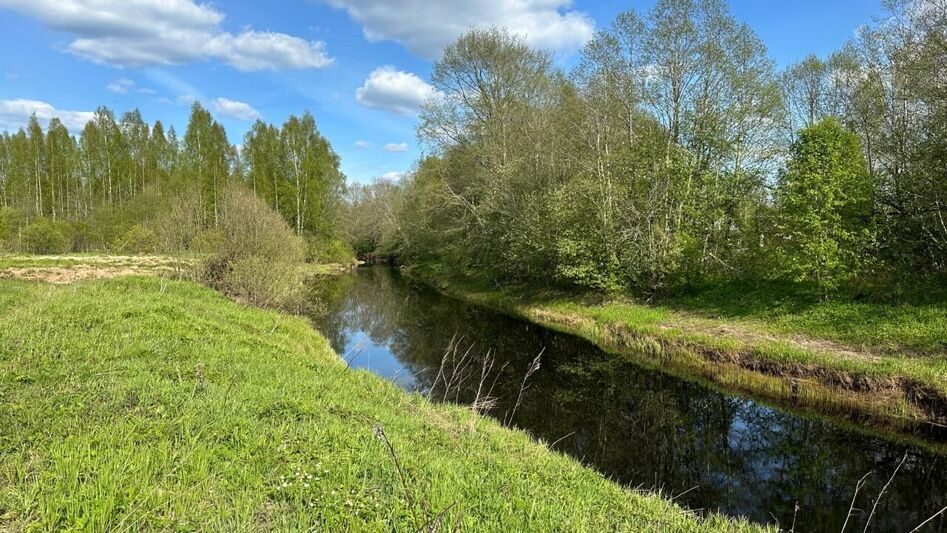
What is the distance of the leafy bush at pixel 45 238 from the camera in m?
40.2

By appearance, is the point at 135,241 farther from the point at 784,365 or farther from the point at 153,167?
the point at 784,365

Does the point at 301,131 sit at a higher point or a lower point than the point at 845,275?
higher

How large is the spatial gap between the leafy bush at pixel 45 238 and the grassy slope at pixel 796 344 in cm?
4417

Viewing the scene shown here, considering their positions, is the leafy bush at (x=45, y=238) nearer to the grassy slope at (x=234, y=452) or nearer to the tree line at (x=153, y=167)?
the tree line at (x=153, y=167)

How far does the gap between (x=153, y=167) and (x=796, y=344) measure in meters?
59.4

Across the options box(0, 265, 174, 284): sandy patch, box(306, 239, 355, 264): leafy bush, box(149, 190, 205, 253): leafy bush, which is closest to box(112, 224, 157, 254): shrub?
box(0, 265, 174, 284): sandy patch

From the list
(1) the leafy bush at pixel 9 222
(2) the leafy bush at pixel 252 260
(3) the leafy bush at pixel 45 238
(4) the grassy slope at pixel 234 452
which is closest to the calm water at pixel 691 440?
(4) the grassy slope at pixel 234 452

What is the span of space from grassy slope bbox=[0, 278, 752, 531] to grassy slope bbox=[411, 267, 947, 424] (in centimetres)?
754

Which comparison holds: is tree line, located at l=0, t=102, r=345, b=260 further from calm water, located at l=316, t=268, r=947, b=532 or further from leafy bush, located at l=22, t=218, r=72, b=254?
calm water, located at l=316, t=268, r=947, b=532

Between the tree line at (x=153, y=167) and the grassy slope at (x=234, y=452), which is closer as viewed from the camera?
the grassy slope at (x=234, y=452)

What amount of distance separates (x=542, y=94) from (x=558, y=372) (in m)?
20.7

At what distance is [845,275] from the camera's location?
1484cm

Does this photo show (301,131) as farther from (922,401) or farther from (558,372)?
(922,401)

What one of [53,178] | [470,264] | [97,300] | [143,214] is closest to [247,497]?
[97,300]
